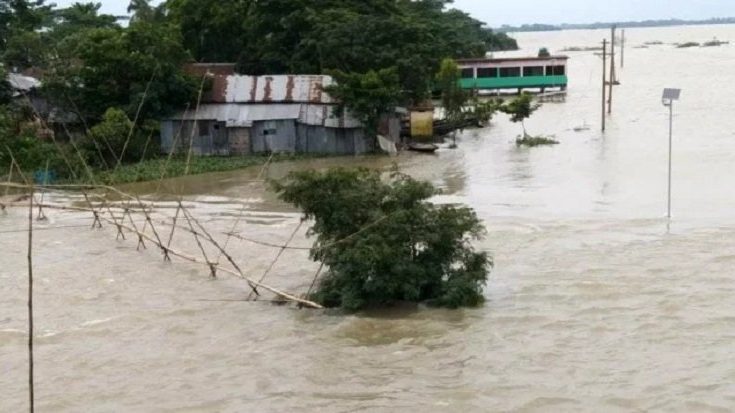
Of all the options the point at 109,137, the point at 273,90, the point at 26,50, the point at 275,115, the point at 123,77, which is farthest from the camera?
the point at 26,50

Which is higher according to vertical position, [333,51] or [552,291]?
[333,51]

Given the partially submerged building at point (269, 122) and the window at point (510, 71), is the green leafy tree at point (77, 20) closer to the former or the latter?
the partially submerged building at point (269, 122)

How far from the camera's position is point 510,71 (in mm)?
41625

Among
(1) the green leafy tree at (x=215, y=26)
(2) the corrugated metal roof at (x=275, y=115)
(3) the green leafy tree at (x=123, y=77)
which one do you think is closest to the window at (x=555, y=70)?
(1) the green leafy tree at (x=215, y=26)

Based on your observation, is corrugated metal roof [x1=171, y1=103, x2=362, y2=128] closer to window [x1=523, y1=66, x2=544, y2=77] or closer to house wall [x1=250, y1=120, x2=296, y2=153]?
house wall [x1=250, y1=120, x2=296, y2=153]

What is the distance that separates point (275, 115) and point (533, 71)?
Answer: 2135 cm

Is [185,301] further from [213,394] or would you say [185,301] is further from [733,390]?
[733,390]

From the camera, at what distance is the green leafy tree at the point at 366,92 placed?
22.4 m

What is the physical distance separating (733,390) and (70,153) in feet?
54.3

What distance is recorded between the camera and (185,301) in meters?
10.8

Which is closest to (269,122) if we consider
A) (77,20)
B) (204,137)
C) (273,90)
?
(273,90)

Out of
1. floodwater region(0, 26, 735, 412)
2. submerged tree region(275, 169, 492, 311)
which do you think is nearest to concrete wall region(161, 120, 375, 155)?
floodwater region(0, 26, 735, 412)

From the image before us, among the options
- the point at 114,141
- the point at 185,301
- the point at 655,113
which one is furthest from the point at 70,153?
the point at 655,113

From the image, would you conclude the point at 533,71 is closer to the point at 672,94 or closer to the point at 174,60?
the point at 174,60
